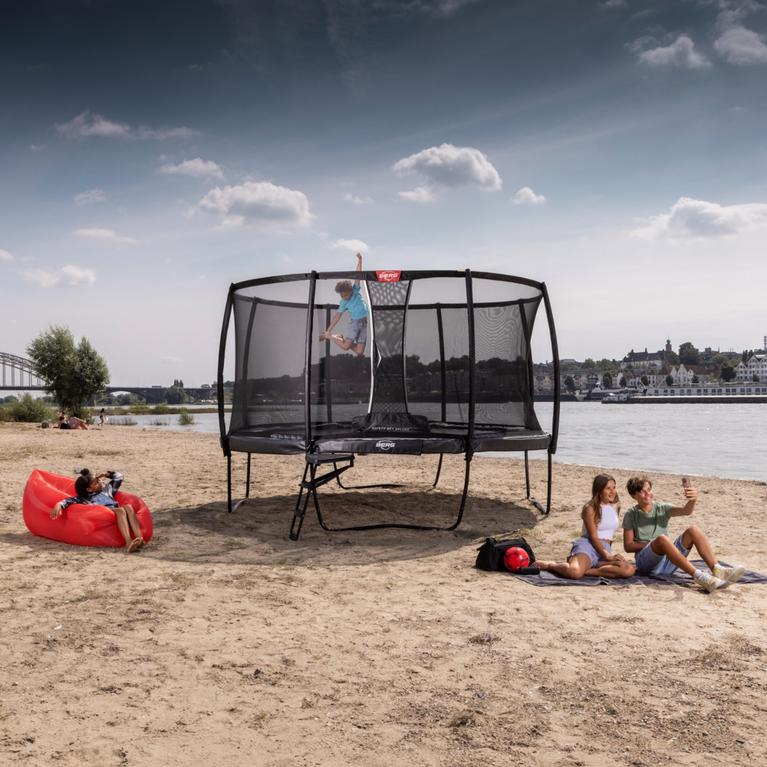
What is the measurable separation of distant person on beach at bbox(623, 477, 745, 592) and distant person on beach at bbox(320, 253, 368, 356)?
3.61 meters

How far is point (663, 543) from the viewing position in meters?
5.46

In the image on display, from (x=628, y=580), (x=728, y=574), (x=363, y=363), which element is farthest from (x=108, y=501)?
(x=728, y=574)

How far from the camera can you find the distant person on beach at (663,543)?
5270 millimetres

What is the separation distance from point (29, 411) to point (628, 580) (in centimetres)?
3832

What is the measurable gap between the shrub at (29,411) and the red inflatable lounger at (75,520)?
1331 inches

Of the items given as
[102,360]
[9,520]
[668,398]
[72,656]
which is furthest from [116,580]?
[668,398]

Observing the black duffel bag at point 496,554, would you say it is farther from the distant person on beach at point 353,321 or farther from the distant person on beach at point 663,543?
the distant person on beach at point 353,321

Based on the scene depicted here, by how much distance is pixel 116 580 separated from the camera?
546cm

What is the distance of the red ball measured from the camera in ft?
18.8

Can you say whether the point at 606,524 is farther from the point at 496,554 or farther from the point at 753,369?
the point at 753,369

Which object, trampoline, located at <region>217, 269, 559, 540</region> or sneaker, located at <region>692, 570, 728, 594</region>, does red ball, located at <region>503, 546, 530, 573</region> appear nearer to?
sneaker, located at <region>692, 570, 728, 594</region>

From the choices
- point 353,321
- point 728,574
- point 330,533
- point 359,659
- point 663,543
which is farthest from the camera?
point 353,321

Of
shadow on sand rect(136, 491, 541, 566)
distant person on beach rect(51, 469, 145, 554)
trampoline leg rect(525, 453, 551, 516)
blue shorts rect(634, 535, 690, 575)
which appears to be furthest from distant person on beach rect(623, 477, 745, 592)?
distant person on beach rect(51, 469, 145, 554)

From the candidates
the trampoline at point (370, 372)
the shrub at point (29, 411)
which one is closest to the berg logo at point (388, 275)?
the trampoline at point (370, 372)
